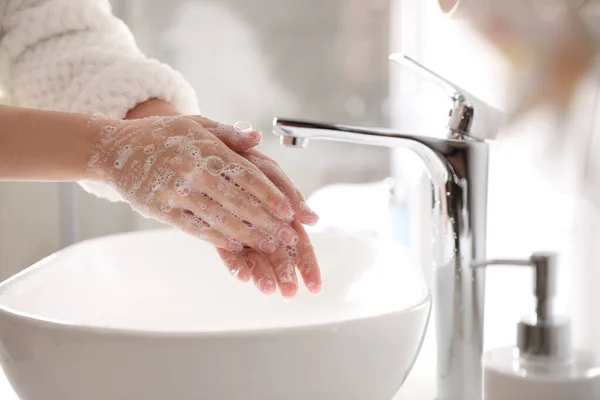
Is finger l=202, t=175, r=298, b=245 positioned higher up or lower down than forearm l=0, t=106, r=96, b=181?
lower down

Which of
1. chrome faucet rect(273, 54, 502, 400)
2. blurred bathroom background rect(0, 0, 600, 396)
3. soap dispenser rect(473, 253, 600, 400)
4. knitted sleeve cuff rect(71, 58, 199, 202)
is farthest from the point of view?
blurred bathroom background rect(0, 0, 600, 396)

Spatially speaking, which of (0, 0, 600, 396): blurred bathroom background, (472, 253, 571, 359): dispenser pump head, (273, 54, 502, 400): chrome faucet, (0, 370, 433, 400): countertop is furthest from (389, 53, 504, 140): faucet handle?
(0, 0, 600, 396): blurred bathroom background

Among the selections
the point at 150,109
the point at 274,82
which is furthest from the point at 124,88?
the point at 274,82

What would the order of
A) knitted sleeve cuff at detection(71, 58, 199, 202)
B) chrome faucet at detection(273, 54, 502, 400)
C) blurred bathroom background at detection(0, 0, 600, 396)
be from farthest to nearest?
blurred bathroom background at detection(0, 0, 600, 396) → knitted sleeve cuff at detection(71, 58, 199, 202) → chrome faucet at detection(273, 54, 502, 400)

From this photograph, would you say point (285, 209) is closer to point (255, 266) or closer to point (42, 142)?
point (255, 266)

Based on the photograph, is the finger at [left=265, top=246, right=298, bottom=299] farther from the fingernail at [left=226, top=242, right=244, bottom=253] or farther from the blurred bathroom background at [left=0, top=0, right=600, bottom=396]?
the blurred bathroom background at [left=0, top=0, right=600, bottom=396]

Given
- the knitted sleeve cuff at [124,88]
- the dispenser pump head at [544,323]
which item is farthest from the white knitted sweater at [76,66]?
the dispenser pump head at [544,323]

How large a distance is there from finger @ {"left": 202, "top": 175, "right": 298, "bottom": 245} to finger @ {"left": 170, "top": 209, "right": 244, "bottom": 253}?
3 cm

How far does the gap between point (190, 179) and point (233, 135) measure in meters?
0.07

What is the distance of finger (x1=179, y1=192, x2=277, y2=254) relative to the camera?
21.5 inches

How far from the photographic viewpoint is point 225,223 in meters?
0.56

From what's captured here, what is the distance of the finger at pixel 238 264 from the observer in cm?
59

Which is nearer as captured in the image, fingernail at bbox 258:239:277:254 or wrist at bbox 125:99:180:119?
→ fingernail at bbox 258:239:277:254

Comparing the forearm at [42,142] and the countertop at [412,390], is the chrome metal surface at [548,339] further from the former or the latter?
the forearm at [42,142]
